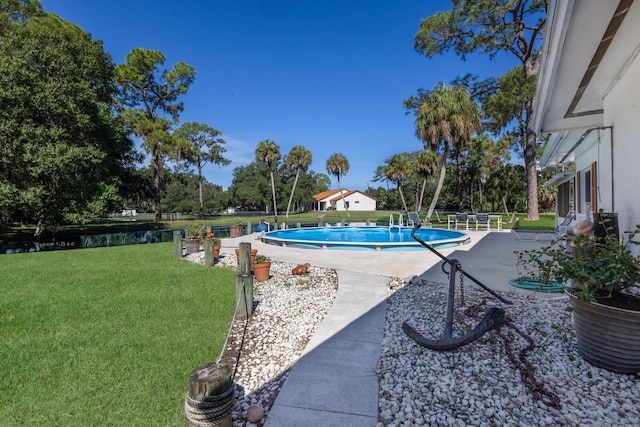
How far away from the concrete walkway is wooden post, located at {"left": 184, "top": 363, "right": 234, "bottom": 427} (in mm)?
382

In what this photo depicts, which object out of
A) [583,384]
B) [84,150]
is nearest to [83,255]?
[84,150]

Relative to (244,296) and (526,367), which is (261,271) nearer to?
(244,296)

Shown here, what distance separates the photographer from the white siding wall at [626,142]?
3797mm

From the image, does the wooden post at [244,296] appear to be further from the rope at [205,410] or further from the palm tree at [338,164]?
the palm tree at [338,164]

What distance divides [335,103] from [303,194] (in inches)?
1055

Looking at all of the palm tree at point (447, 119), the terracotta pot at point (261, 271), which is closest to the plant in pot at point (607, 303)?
the terracotta pot at point (261, 271)

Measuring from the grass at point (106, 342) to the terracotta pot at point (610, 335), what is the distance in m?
3.13

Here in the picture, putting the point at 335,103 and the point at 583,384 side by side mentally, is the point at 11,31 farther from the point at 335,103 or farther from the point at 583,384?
the point at 583,384

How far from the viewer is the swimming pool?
10.4 metres

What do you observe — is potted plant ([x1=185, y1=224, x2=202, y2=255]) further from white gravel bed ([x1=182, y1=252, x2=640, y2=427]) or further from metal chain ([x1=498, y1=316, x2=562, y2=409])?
metal chain ([x1=498, y1=316, x2=562, y2=409])

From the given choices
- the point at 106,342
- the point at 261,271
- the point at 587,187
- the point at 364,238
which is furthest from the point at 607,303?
the point at 364,238

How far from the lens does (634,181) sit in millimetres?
3914

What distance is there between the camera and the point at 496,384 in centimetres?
246

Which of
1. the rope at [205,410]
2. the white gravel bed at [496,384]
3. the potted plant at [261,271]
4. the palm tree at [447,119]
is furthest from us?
the palm tree at [447,119]
